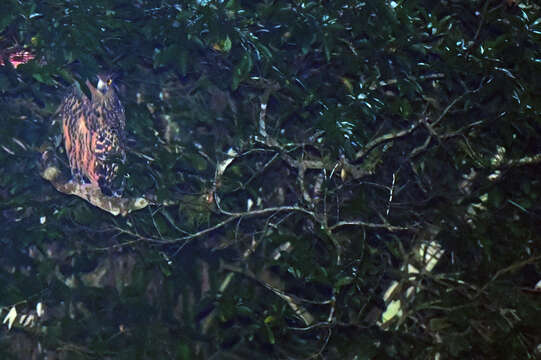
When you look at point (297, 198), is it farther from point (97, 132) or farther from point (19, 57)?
point (19, 57)

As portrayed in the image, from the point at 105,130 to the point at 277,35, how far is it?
941mm

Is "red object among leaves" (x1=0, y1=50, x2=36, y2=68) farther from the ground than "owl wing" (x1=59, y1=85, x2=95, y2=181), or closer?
farther from the ground

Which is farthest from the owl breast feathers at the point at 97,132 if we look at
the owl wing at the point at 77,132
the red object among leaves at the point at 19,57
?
the red object among leaves at the point at 19,57

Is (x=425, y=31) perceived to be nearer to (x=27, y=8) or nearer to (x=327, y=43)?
(x=327, y=43)

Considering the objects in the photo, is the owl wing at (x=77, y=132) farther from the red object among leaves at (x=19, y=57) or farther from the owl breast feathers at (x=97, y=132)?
the red object among leaves at (x=19, y=57)

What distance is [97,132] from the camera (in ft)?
10.9

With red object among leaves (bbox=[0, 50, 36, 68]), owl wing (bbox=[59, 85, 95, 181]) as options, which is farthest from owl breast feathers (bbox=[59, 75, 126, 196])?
red object among leaves (bbox=[0, 50, 36, 68])

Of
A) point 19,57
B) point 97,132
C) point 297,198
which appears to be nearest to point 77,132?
point 97,132

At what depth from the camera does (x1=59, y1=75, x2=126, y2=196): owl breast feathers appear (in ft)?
10.9

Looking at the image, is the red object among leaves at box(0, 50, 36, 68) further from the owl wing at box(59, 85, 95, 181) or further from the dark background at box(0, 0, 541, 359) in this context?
the owl wing at box(59, 85, 95, 181)

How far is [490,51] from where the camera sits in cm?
301

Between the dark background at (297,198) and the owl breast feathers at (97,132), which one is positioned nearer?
the dark background at (297,198)

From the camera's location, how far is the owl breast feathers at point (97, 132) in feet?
10.9

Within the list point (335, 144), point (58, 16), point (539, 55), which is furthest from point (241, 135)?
point (539, 55)
